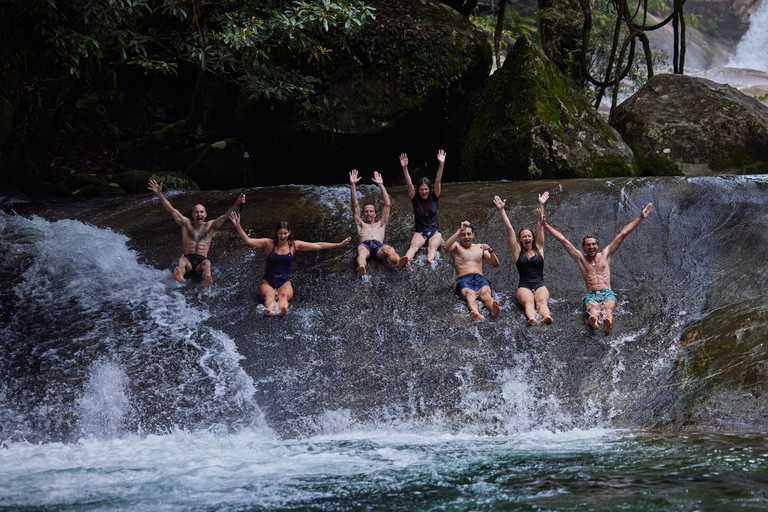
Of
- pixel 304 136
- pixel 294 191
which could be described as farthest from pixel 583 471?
pixel 304 136

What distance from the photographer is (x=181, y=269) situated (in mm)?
8109

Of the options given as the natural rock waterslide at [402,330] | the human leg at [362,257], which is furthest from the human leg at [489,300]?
the human leg at [362,257]

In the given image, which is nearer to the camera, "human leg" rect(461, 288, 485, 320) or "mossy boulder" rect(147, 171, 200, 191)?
"human leg" rect(461, 288, 485, 320)

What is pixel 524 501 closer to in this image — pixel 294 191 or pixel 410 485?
pixel 410 485

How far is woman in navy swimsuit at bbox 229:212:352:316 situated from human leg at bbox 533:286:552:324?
2216 millimetres

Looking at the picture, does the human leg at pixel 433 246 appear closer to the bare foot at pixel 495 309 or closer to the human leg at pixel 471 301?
the human leg at pixel 471 301

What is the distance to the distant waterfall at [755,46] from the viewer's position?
29.4m

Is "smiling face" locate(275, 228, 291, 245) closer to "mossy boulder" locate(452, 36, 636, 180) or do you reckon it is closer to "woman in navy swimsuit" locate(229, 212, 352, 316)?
"woman in navy swimsuit" locate(229, 212, 352, 316)

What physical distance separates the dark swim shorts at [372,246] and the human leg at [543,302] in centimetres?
194

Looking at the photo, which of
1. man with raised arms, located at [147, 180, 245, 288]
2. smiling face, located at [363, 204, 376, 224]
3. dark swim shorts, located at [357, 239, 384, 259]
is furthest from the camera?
smiling face, located at [363, 204, 376, 224]

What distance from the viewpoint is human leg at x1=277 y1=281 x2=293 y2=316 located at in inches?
297

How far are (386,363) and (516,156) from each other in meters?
5.46

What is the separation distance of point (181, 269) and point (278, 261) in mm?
1168

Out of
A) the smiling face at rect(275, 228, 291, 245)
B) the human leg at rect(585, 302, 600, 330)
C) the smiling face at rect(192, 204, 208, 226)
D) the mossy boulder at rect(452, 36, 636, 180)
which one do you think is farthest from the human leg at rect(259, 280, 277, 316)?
the mossy boulder at rect(452, 36, 636, 180)
